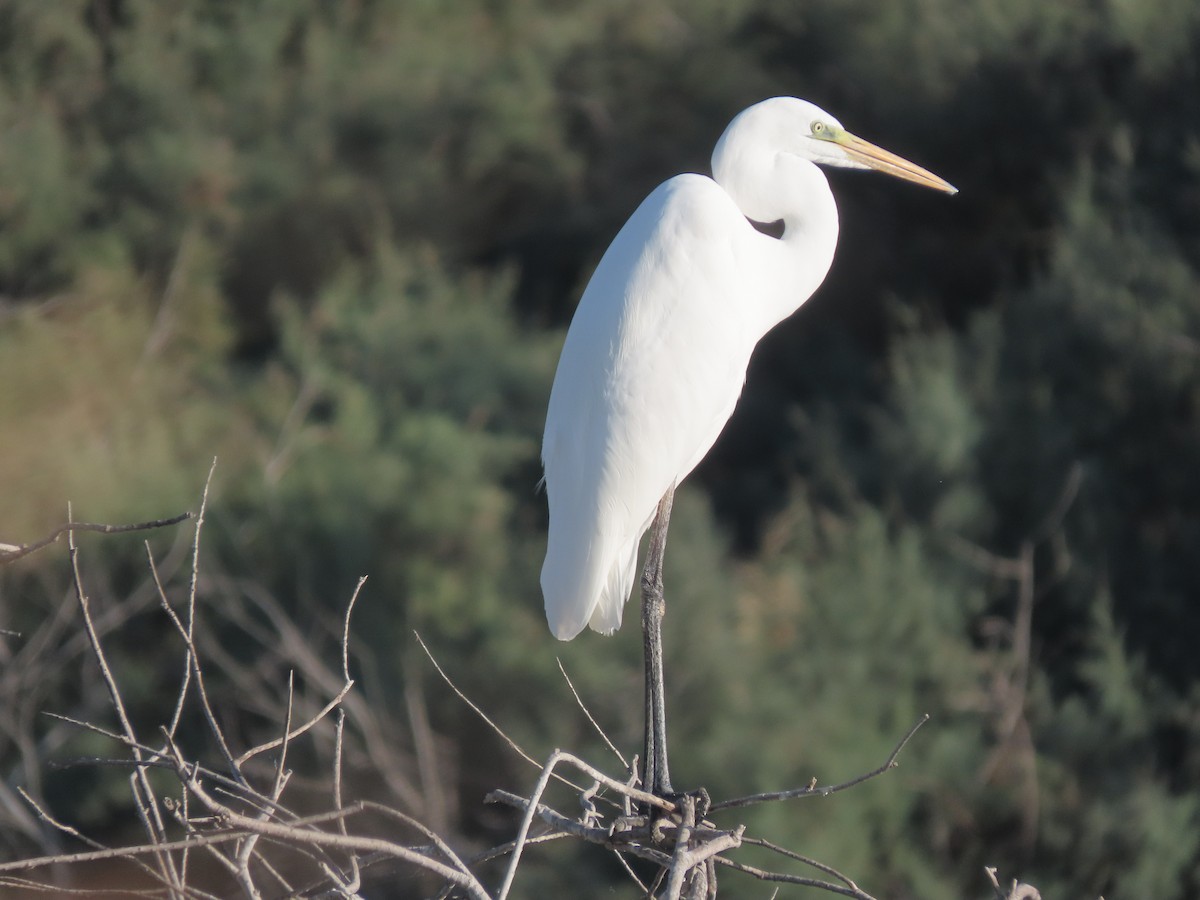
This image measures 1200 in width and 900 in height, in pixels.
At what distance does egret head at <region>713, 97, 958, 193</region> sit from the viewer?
3.11m

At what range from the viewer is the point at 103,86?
10547mm

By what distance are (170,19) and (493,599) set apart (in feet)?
16.6

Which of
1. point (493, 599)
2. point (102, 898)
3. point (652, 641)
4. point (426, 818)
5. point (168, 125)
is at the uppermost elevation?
point (652, 641)

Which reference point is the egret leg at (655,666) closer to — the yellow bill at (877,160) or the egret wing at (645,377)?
the egret wing at (645,377)

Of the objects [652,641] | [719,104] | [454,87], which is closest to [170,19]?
[454,87]

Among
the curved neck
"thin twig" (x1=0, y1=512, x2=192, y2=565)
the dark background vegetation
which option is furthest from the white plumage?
the dark background vegetation

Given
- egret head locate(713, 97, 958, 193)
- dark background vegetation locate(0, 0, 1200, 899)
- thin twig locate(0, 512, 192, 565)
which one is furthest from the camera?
dark background vegetation locate(0, 0, 1200, 899)

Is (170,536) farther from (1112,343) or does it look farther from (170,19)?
(1112,343)

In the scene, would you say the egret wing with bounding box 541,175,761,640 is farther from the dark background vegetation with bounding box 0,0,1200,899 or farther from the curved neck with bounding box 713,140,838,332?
the dark background vegetation with bounding box 0,0,1200,899

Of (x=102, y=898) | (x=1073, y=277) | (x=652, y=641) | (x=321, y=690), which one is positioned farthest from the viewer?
(x=1073, y=277)

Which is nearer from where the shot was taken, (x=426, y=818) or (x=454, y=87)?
(x=426, y=818)

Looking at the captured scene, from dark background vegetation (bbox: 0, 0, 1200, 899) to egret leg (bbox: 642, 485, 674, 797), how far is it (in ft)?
13.0

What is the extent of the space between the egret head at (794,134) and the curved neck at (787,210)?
2cm

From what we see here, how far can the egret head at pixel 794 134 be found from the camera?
311cm
